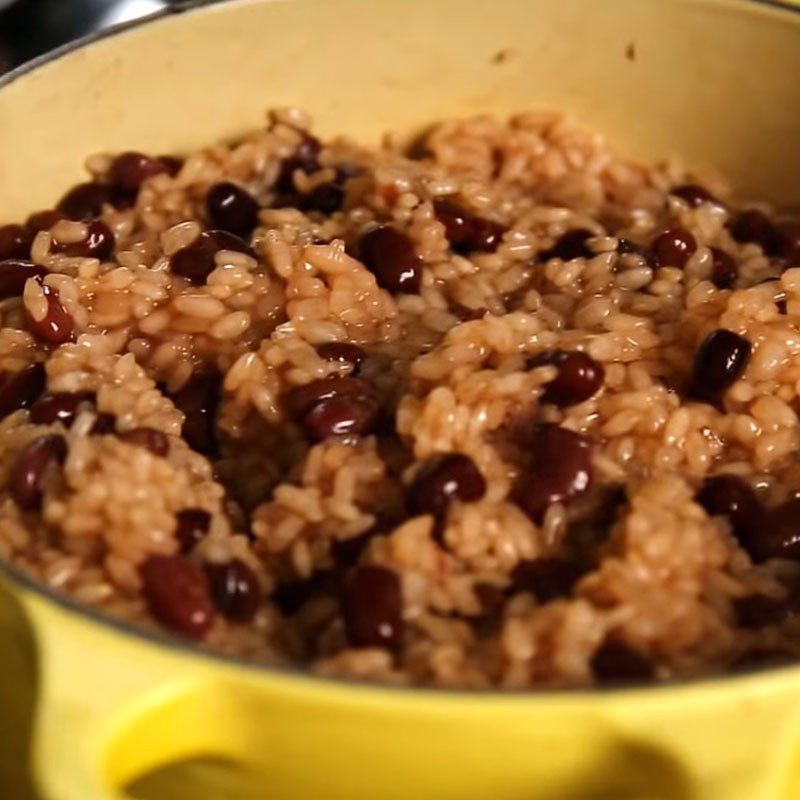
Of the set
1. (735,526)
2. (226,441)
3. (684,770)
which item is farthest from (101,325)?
(684,770)

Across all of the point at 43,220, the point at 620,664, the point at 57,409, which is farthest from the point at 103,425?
the point at 620,664

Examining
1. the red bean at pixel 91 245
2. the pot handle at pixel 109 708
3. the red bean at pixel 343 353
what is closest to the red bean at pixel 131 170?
the red bean at pixel 91 245

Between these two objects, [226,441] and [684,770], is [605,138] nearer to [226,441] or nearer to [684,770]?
[226,441]

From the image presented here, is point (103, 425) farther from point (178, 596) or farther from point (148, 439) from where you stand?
point (178, 596)

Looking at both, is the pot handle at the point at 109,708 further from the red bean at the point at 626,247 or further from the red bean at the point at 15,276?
the red bean at the point at 626,247

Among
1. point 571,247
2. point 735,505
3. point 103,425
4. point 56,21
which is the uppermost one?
point 56,21

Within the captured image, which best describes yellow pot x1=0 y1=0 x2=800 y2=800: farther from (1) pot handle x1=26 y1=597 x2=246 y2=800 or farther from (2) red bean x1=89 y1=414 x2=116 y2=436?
(2) red bean x1=89 y1=414 x2=116 y2=436
